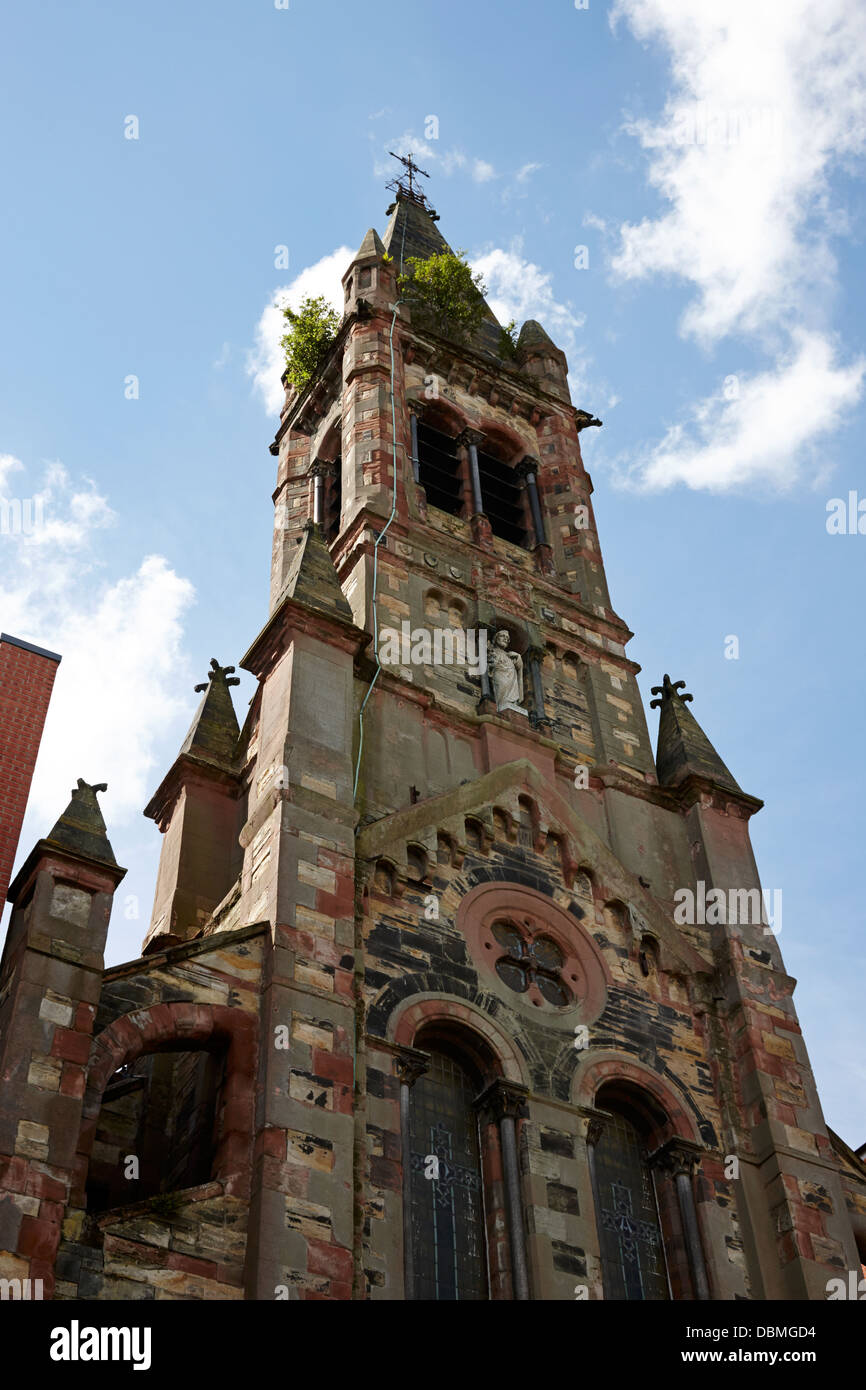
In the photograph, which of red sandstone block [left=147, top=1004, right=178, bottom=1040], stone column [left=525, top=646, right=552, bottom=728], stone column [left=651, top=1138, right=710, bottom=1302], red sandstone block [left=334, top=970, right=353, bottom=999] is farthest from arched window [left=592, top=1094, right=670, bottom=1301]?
stone column [left=525, top=646, right=552, bottom=728]

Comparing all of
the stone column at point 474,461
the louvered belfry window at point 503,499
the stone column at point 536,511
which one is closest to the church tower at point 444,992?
the stone column at point 474,461

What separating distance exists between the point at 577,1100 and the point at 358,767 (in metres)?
5.72

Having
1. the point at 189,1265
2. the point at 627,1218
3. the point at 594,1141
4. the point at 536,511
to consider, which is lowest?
the point at 189,1265

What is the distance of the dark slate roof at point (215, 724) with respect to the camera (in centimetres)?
2766

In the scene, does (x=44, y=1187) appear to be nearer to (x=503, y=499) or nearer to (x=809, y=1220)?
(x=809, y=1220)

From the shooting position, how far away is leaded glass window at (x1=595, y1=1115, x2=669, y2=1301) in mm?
20016

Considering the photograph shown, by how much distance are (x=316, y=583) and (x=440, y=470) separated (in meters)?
9.39

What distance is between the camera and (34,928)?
17.2 metres

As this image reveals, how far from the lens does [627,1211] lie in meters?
20.8

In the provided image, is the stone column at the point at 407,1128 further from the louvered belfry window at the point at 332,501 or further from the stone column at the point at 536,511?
the louvered belfry window at the point at 332,501

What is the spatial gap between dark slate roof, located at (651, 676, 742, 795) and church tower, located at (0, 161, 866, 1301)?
7cm

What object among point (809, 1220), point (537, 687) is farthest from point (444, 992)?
point (537, 687)

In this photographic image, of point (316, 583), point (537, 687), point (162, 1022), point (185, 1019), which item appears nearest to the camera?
point (162, 1022)
